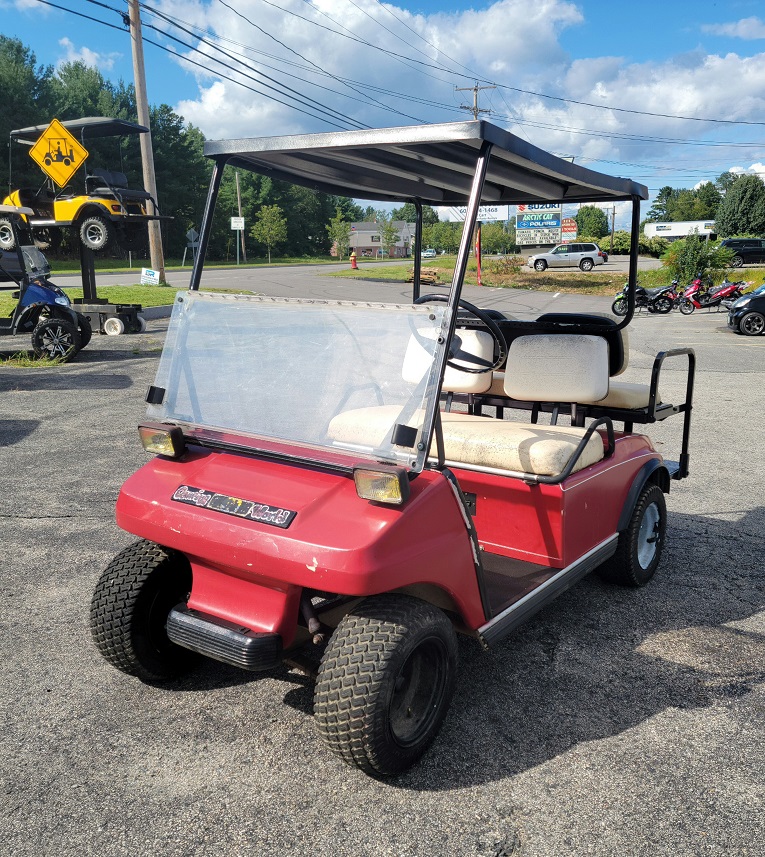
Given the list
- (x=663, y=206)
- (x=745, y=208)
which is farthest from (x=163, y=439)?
(x=663, y=206)

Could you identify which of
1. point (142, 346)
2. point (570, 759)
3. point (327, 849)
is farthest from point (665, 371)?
point (327, 849)

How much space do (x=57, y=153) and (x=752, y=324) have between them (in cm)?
1276

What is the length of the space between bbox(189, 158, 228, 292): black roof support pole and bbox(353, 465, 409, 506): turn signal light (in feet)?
4.06

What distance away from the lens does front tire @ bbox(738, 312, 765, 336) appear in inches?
580

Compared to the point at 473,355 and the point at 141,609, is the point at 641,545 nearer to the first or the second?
the point at 473,355

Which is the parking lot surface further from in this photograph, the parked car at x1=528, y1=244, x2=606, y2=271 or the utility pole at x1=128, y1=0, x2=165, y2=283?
the parked car at x1=528, y1=244, x2=606, y2=271

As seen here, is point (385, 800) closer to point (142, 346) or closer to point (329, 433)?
point (329, 433)

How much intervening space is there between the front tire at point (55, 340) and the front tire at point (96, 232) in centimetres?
335

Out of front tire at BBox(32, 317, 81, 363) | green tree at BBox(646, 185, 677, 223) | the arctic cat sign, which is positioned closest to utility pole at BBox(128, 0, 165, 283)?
front tire at BBox(32, 317, 81, 363)

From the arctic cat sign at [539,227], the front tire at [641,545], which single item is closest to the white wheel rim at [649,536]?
the front tire at [641,545]

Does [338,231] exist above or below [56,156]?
below

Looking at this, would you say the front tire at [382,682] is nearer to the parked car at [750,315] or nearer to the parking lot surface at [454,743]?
the parking lot surface at [454,743]

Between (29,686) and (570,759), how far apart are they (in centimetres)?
196

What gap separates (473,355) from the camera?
3635mm
